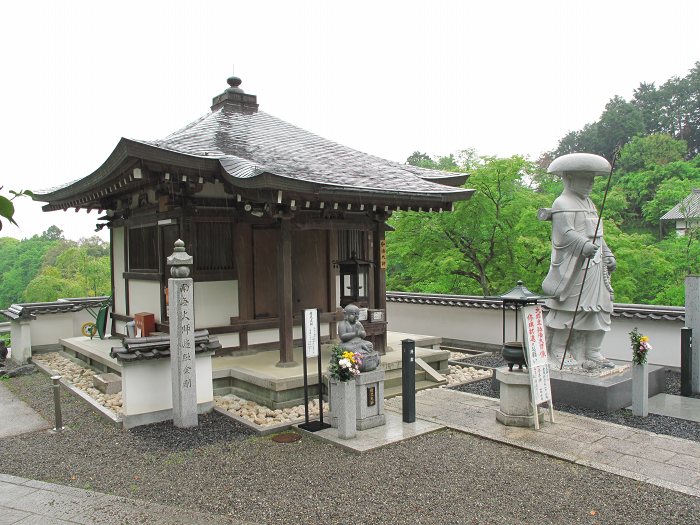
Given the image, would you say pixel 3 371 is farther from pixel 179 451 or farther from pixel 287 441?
pixel 287 441

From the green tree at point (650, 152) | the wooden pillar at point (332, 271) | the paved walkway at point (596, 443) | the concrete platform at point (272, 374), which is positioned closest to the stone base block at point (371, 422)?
the paved walkway at point (596, 443)

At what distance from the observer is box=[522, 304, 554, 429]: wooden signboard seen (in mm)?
6699

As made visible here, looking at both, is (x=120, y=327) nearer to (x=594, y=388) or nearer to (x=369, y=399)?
(x=369, y=399)

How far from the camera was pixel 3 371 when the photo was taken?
36.4ft

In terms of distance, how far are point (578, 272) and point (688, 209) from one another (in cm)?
1608

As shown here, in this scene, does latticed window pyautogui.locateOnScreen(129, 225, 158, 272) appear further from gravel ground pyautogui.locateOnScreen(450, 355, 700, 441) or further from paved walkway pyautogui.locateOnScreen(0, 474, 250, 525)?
gravel ground pyautogui.locateOnScreen(450, 355, 700, 441)

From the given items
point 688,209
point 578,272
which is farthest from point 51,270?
point 688,209

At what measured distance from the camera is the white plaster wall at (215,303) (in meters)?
9.51

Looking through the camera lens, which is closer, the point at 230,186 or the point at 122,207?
the point at 230,186

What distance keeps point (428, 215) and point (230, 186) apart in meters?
9.31

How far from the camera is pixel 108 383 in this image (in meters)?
8.97

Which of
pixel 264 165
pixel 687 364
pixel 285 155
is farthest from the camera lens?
pixel 285 155

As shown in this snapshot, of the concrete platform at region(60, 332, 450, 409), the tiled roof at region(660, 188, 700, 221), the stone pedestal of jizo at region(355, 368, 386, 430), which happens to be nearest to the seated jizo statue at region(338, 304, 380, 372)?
the stone pedestal of jizo at region(355, 368, 386, 430)

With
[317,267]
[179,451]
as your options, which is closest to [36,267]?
[317,267]
